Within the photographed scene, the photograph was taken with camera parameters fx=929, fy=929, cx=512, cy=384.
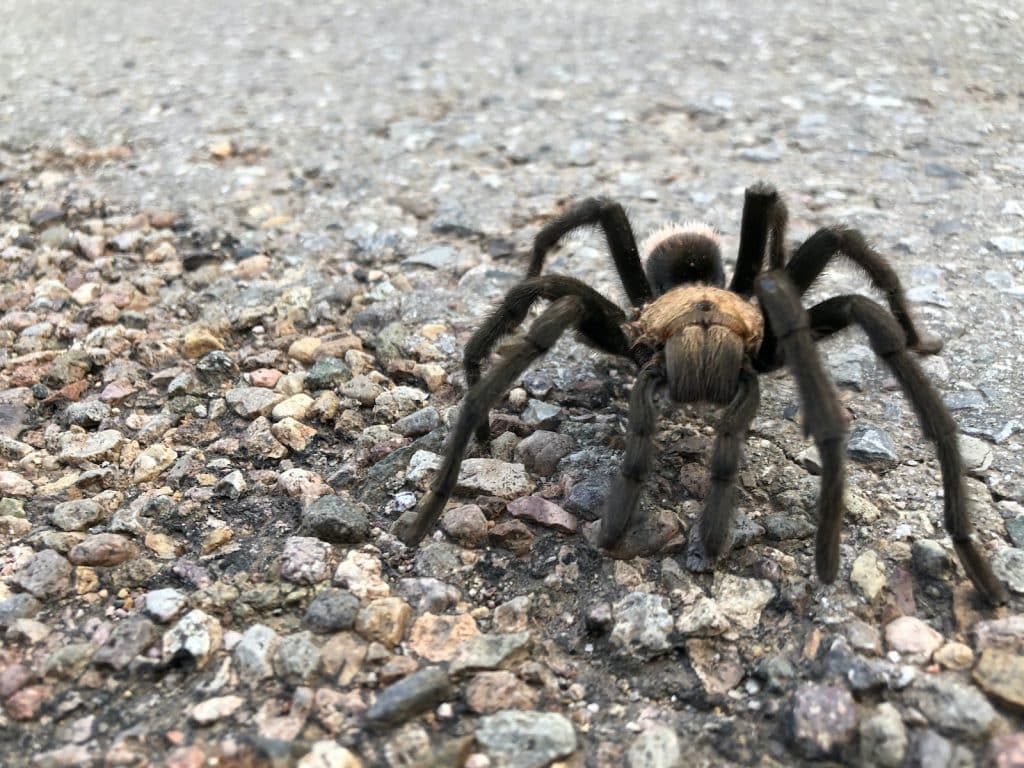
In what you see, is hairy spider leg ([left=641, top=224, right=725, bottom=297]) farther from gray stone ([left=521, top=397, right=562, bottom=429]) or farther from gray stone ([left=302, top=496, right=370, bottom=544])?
gray stone ([left=302, top=496, right=370, bottom=544])

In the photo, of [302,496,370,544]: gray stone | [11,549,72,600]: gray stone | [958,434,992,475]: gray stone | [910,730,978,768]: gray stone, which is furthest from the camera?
[958,434,992,475]: gray stone

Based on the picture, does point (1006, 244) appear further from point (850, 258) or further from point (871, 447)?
point (871, 447)

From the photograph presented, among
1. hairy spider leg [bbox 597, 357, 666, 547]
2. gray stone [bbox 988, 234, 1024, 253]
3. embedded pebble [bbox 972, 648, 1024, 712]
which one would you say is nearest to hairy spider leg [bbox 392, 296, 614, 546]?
hairy spider leg [bbox 597, 357, 666, 547]

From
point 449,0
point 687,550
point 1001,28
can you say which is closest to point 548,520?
point 687,550

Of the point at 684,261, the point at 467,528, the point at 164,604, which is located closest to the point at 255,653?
the point at 164,604

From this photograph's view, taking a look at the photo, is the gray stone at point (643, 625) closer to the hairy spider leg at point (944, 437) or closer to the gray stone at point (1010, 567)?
the hairy spider leg at point (944, 437)

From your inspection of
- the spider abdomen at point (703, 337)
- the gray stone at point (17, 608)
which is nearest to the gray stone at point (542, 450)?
the spider abdomen at point (703, 337)
